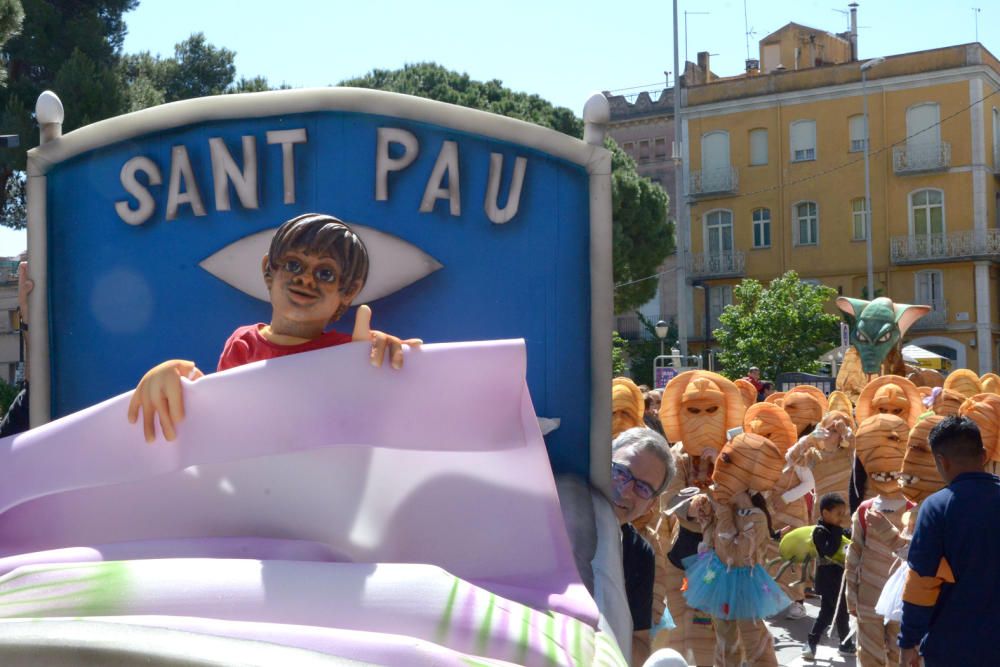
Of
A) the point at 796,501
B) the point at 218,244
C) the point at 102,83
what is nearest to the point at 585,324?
the point at 218,244

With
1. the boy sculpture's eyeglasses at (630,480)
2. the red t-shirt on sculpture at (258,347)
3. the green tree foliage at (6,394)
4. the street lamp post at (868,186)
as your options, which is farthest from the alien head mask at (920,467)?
the street lamp post at (868,186)

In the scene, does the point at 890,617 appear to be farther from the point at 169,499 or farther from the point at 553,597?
the point at 169,499

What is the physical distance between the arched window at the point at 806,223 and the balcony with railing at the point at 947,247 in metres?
2.62

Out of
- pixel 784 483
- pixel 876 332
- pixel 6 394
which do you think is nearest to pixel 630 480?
pixel 784 483

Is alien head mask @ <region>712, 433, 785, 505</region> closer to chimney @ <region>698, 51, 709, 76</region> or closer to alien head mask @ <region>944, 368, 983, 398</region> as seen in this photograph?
alien head mask @ <region>944, 368, 983, 398</region>

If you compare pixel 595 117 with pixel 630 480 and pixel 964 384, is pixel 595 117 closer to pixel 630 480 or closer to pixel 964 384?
pixel 630 480

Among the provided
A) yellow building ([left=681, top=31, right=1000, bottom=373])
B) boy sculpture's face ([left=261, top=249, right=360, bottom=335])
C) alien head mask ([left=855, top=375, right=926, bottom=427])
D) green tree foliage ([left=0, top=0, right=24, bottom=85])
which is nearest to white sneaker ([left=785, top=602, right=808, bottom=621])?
alien head mask ([left=855, top=375, right=926, bottom=427])

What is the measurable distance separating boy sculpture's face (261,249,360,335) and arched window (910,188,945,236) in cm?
3844

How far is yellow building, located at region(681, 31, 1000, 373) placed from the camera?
37.6 m

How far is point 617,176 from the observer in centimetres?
3288

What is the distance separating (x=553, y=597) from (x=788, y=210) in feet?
130

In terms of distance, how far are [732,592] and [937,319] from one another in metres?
34.4

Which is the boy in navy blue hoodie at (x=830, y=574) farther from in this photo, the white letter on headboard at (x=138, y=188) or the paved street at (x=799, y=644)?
the white letter on headboard at (x=138, y=188)

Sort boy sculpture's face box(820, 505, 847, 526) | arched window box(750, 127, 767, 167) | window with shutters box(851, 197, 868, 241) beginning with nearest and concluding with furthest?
boy sculpture's face box(820, 505, 847, 526) → window with shutters box(851, 197, 868, 241) → arched window box(750, 127, 767, 167)
